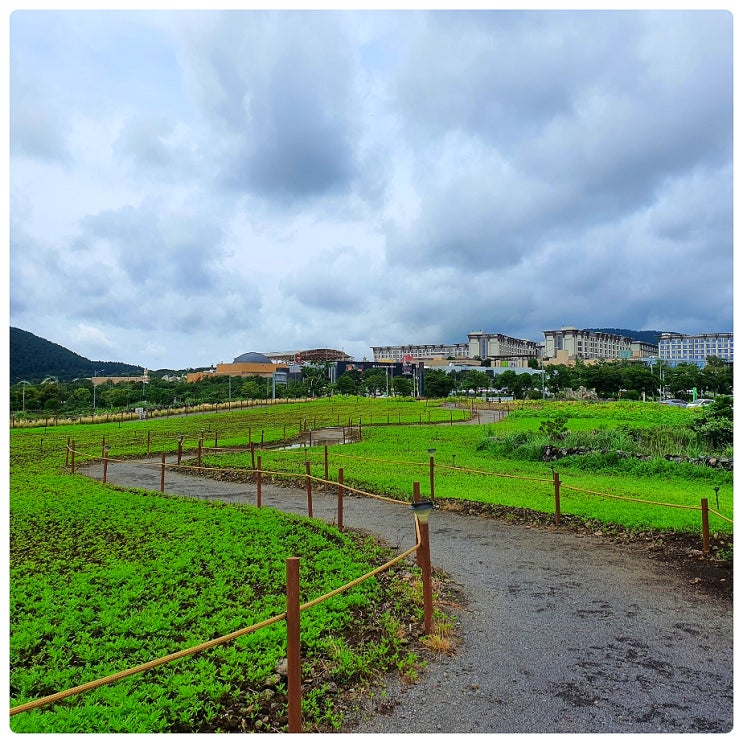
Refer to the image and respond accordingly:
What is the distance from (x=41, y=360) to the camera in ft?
270

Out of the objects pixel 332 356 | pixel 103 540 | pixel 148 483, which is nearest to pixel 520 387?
pixel 148 483

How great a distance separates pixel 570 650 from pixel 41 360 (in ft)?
312

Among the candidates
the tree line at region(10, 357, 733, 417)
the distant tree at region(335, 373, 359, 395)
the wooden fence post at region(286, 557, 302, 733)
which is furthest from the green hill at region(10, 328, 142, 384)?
the wooden fence post at region(286, 557, 302, 733)

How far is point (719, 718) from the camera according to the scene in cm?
344

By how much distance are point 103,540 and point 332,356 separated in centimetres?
14273

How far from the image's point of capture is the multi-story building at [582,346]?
144 meters

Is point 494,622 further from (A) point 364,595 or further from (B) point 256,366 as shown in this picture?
(B) point 256,366

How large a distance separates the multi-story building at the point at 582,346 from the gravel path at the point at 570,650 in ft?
454

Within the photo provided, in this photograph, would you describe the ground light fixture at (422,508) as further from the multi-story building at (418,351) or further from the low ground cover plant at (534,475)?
the multi-story building at (418,351)

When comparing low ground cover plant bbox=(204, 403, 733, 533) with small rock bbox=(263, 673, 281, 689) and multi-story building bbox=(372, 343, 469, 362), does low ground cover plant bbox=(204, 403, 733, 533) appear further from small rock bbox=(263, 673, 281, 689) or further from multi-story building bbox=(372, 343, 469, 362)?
multi-story building bbox=(372, 343, 469, 362)

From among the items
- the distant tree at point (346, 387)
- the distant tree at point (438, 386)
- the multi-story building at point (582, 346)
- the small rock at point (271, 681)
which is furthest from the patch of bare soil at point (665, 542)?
the multi-story building at point (582, 346)

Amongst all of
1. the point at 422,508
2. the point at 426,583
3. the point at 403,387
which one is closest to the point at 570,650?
the point at 426,583

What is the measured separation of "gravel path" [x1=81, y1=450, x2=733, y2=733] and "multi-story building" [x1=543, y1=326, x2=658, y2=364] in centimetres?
13837

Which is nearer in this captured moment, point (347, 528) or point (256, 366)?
point (347, 528)
